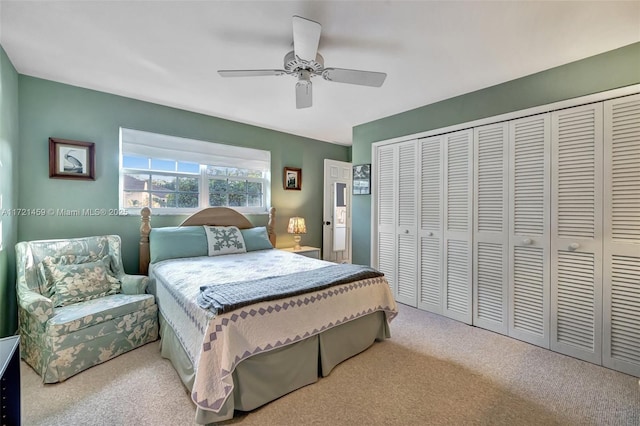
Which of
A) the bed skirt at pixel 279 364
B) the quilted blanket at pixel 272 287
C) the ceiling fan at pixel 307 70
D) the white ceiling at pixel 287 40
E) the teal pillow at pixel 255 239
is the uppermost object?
the white ceiling at pixel 287 40

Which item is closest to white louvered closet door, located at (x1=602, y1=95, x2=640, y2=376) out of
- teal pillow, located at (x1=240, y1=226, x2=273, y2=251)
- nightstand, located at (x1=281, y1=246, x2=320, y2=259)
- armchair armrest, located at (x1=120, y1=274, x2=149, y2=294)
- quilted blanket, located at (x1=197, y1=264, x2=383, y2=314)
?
quilted blanket, located at (x1=197, y1=264, x2=383, y2=314)

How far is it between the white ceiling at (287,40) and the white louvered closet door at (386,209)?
91 centimetres

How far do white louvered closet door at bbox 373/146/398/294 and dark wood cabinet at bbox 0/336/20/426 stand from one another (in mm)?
3283

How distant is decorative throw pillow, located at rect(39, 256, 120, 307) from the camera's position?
223 cm

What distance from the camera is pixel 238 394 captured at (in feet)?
5.24

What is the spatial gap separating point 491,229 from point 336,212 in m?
2.92

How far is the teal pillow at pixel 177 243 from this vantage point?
114 inches

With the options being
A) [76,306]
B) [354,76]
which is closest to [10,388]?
[76,306]

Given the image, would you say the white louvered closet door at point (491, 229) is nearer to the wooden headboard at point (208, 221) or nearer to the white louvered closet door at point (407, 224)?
the white louvered closet door at point (407, 224)

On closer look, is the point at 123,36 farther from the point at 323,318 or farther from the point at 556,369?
the point at 556,369

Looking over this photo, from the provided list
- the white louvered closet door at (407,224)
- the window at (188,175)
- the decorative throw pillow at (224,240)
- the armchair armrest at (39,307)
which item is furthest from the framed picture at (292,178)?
the armchair armrest at (39,307)

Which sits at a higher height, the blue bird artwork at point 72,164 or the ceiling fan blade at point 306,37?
the ceiling fan blade at point 306,37

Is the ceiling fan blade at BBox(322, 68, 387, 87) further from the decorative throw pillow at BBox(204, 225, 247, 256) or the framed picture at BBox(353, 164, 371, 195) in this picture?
the decorative throw pillow at BBox(204, 225, 247, 256)

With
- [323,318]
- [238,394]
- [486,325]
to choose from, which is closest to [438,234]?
[486,325]
